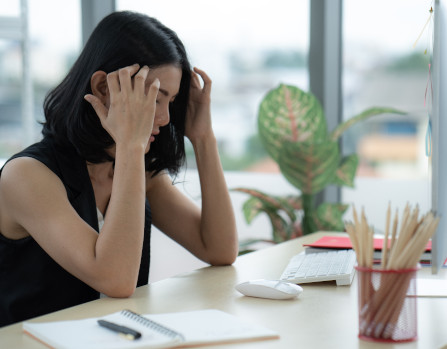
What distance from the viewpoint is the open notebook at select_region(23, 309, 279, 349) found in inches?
38.0

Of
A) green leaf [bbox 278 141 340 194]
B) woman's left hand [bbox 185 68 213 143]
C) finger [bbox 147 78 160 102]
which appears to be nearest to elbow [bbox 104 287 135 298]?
finger [bbox 147 78 160 102]

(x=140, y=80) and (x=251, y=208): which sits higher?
(x=140, y=80)

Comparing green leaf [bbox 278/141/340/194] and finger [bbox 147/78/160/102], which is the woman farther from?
green leaf [bbox 278/141/340/194]

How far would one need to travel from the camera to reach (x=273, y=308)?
121cm

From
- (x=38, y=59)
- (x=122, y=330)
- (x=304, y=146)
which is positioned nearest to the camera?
(x=122, y=330)

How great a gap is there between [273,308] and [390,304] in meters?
0.27

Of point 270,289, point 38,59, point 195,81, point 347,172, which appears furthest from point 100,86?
point 38,59

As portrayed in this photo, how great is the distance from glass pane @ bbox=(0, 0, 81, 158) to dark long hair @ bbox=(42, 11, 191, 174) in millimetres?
1752

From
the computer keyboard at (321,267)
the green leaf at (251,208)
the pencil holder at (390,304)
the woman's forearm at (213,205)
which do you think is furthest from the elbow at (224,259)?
the green leaf at (251,208)

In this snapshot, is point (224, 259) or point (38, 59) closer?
point (224, 259)

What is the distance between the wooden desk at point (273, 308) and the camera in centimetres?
101

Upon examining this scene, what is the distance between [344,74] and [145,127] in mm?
1601

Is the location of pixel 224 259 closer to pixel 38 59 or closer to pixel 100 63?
pixel 100 63

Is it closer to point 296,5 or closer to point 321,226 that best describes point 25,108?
point 296,5
